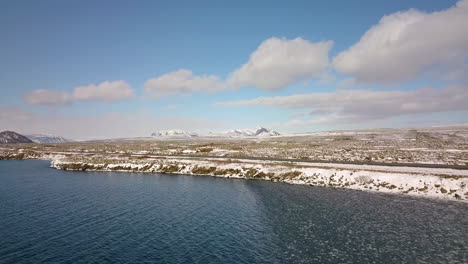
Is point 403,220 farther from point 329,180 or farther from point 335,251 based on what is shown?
point 329,180

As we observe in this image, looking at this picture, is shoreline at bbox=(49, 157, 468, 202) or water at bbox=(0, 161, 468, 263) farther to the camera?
shoreline at bbox=(49, 157, 468, 202)

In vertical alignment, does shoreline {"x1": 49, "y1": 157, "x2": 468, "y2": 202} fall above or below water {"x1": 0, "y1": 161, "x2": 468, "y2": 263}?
above

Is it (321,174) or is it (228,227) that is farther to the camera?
(321,174)

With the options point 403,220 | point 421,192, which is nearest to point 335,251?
point 403,220

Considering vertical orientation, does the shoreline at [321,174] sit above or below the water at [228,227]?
above

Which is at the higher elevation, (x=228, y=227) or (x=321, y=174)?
(x=321, y=174)

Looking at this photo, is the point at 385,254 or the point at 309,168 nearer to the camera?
the point at 385,254

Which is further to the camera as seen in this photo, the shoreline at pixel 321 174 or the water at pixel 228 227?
the shoreline at pixel 321 174

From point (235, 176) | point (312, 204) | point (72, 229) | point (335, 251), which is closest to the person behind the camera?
point (335, 251)
